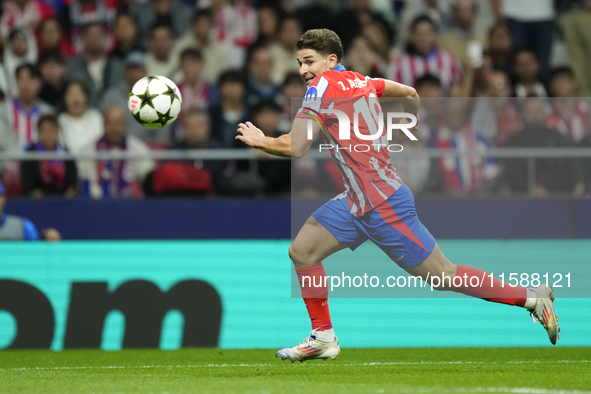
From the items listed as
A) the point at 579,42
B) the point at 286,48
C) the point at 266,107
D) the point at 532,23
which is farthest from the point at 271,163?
the point at 579,42

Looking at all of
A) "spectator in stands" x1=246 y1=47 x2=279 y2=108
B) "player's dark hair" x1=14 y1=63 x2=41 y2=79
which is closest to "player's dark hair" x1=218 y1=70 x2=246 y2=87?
"spectator in stands" x1=246 y1=47 x2=279 y2=108

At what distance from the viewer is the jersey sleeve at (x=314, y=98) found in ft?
19.2

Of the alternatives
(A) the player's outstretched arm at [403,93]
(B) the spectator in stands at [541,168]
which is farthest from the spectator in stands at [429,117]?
(A) the player's outstretched arm at [403,93]

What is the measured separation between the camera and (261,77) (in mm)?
10875

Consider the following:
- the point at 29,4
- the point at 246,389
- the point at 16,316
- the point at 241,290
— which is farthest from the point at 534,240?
the point at 29,4

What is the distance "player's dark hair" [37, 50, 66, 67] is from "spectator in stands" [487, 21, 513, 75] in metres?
5.40

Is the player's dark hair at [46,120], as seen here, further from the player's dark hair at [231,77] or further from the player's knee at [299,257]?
the player's knee at [299,257]

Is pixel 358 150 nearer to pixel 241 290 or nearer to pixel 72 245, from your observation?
pixel 241 290

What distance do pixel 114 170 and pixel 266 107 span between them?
1820mm

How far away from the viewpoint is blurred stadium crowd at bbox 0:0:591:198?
960cm

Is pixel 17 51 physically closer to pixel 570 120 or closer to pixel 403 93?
pixel 403 93

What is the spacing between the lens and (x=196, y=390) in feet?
17.3

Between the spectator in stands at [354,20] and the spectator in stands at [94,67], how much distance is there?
9.48 feet

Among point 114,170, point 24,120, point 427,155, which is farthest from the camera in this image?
point 24,120
